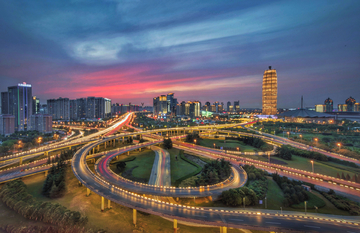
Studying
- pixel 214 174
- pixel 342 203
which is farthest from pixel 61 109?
pixel 342 203

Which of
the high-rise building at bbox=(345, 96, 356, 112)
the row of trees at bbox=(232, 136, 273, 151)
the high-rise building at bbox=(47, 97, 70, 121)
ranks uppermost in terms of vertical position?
the high-rise building at bbox=(345, 96, 356, 112)

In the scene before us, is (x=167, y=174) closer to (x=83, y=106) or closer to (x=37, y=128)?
(x=37, y=128)

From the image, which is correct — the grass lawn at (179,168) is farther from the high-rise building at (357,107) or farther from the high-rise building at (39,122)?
the high-rise building at (357,107)

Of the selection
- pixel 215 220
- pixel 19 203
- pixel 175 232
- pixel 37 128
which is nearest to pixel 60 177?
pixel 19 203

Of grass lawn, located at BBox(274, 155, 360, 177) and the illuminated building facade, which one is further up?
the illuminated building facade

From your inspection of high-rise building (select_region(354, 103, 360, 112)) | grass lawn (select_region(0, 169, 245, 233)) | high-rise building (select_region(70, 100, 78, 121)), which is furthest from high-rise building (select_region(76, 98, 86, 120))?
high-rise building (select_region(354, 103, 360, 112))

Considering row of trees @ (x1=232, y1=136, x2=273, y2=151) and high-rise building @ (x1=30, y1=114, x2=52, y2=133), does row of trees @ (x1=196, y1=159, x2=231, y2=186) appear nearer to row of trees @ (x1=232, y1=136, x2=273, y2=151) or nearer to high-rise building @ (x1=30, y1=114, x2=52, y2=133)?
row of trees @ (x1=232, y1=136, x2=273, y2=151)
